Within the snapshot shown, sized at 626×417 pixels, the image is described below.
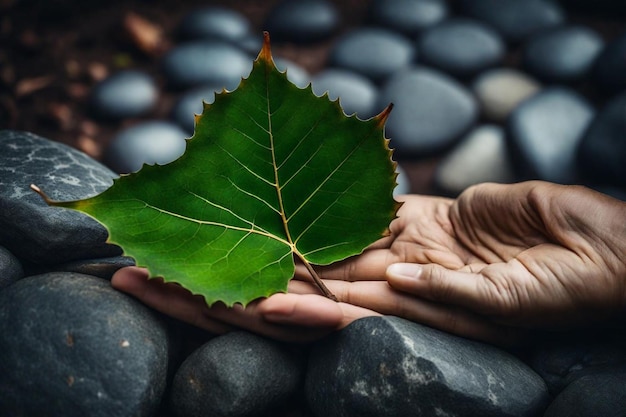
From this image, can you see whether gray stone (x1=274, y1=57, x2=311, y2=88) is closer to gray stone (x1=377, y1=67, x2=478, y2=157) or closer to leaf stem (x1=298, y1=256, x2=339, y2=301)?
gray stone (x1=377, y1=67, x2=478, y2=157)

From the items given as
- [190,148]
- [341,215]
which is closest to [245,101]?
[190,148]

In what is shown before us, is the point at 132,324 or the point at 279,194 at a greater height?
the point at 279,194

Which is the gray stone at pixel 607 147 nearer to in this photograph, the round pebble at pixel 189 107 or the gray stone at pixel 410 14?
the gray stone at pixel 410 14

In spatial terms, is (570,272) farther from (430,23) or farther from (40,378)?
(430,23)

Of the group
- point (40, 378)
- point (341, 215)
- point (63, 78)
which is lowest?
point (40, 378)

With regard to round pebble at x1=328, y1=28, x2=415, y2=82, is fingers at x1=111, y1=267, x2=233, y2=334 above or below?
below

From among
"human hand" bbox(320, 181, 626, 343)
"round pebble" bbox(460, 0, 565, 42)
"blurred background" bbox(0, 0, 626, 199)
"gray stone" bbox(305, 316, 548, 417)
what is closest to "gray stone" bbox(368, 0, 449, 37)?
"blurred background" bbox(0, 0, 626, 199)

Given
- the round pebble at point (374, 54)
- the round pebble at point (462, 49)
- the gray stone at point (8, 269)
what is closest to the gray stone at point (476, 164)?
the round pebble at point (462, 49)
